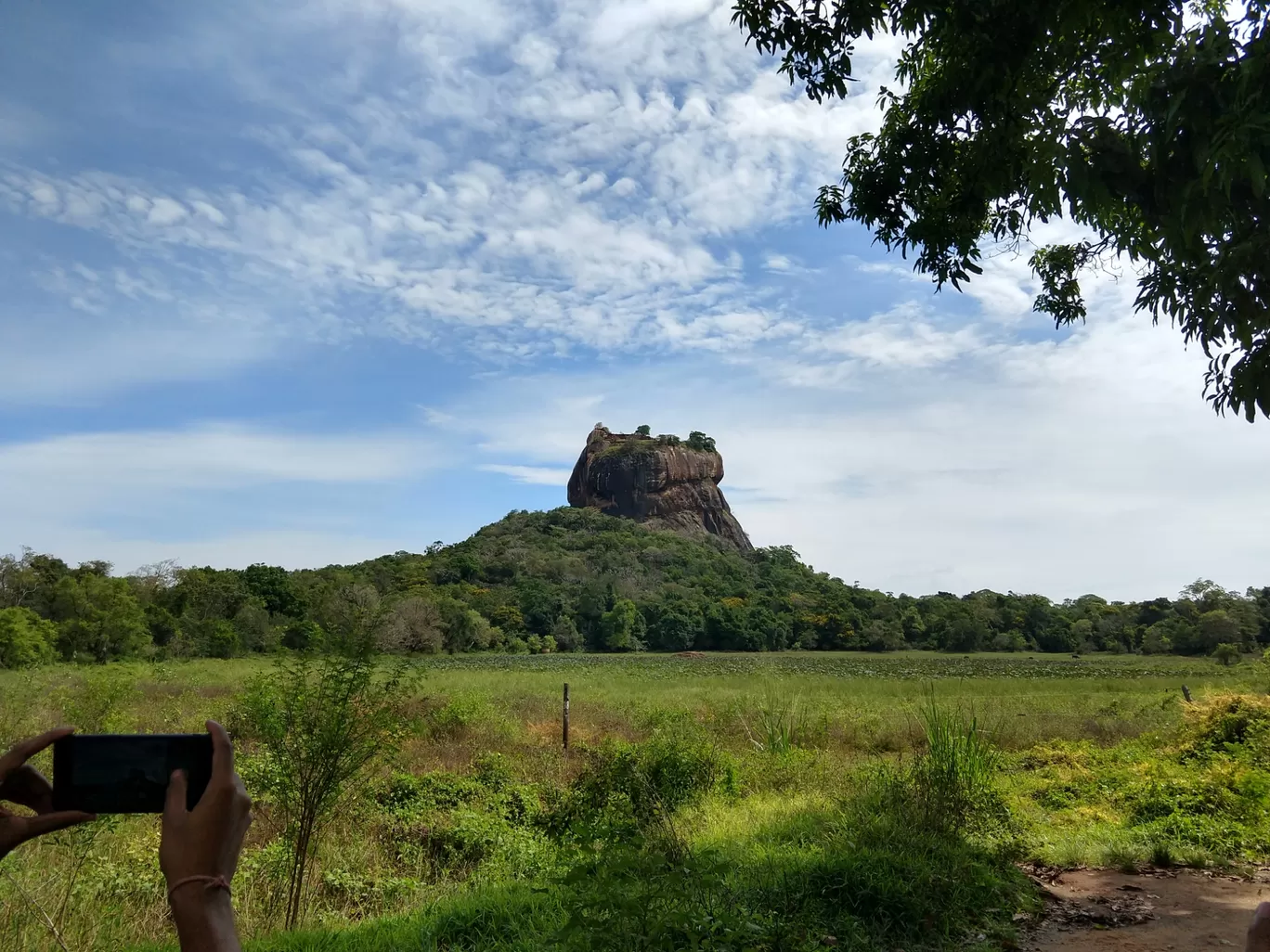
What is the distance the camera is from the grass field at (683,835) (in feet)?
14.7

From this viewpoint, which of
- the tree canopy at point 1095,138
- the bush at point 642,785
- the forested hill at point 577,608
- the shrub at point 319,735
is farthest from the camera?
the forested hill at point 577,608

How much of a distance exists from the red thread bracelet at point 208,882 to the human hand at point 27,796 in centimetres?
18

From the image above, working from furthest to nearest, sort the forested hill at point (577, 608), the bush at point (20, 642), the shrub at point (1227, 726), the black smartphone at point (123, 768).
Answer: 1. the forested hill at point (577, 608)
2. the bush at point (20, 642)
3. the shrub at point (1227, 726)
4. the black smartphone at point (123, 768)

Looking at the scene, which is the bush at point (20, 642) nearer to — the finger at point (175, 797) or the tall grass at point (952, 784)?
the tall grass at point (952, 784)

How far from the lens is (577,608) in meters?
66.8

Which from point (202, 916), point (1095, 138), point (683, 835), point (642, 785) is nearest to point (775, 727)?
point (642, 785)

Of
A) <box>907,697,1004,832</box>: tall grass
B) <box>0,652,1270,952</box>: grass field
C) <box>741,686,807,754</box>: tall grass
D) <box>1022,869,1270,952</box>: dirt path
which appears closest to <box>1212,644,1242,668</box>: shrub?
<box>0,652,1270,952</box>: grass field

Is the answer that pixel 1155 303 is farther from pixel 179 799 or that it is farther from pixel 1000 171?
pixel 179 799

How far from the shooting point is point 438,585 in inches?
2507

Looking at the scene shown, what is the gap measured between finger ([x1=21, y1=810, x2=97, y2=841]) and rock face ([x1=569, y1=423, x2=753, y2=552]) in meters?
119

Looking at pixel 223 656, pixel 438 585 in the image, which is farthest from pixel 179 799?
pixel 438 585

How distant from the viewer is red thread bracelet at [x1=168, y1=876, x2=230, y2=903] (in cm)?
100

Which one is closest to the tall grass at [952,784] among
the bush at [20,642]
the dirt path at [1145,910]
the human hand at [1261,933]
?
the dirt path at [1145,910]

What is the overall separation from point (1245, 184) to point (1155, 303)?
3.40ft
